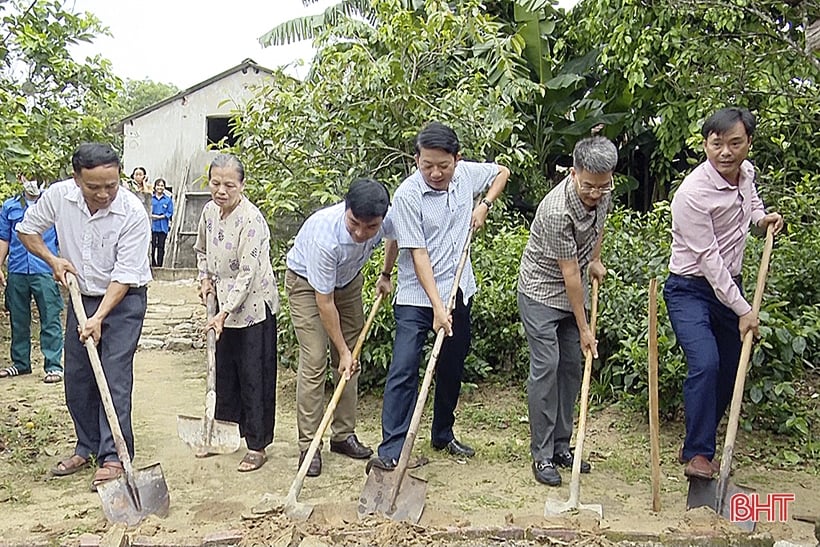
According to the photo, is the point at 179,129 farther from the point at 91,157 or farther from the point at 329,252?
the point at 329,252

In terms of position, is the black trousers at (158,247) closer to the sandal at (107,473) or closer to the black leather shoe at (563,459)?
the sandal at (107,473)

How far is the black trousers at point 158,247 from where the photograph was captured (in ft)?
39.4

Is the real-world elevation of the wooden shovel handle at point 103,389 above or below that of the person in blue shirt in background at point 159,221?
below

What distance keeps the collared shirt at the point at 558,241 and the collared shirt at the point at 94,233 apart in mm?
1992

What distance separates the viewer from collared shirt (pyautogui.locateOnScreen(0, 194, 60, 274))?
6.09m

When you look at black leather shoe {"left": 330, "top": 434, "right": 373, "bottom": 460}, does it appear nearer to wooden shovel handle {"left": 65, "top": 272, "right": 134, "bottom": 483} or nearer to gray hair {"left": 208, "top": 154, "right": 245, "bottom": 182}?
wooden shovel handle {"left": 65, "top": 272, "right": 134, "bottom": 483}

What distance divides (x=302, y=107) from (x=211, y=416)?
3.13m

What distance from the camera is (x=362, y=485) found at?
3994 mm

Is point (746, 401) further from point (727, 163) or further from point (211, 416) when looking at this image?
point (211, 416)

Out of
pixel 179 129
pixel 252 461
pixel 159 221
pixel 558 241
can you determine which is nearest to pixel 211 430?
pixel 252 461

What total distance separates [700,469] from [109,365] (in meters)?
2.86

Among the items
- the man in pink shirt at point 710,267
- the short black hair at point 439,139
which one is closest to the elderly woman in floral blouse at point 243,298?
the short black hair at point 439,139

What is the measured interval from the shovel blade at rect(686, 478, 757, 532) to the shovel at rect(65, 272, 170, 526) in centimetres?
240

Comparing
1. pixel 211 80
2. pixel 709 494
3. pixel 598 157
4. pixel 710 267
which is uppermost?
pixel 211 80
